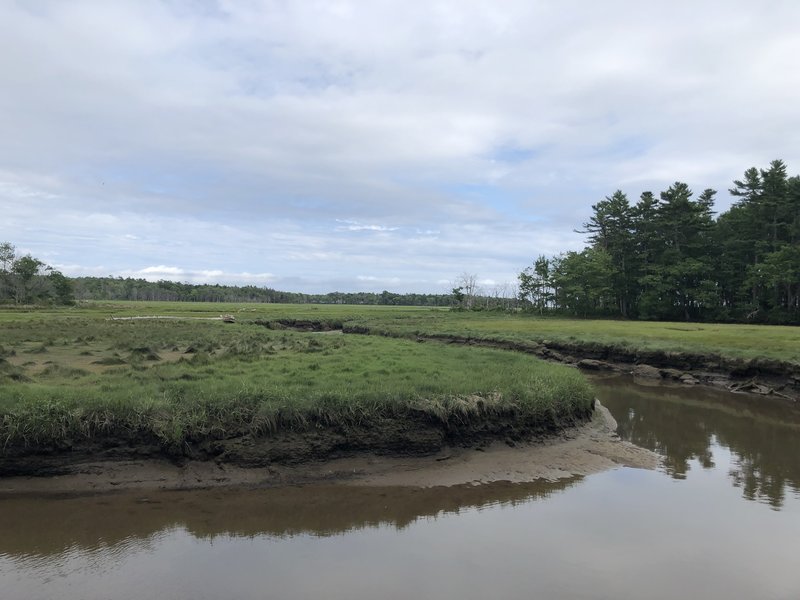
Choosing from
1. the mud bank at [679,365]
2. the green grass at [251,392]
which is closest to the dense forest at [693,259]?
the mud bank at [679,365]

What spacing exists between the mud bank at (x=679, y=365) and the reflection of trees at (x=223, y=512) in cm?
1855

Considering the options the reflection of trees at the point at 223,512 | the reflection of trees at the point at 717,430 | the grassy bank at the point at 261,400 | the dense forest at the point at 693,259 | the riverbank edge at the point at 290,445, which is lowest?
the reflection of trees at the point at 223,512

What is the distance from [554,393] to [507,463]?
3317 mm

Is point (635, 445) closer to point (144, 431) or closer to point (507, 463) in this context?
point (507, 463)

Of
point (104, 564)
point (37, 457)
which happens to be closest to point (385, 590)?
point (104, 564)

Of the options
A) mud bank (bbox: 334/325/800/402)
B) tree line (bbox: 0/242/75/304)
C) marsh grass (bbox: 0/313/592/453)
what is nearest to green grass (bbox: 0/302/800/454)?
marsh grass (bbox: 0/313/592/453)

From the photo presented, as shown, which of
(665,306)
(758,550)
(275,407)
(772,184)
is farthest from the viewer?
(665,306)

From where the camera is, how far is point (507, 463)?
462 inches

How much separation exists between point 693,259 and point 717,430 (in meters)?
52.2

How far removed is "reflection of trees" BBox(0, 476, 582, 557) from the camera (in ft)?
25.9

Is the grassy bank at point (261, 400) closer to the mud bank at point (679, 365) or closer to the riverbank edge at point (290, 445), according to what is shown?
the riverbank edge at point (290, 445)

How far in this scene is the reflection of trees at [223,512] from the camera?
7898 millimetres

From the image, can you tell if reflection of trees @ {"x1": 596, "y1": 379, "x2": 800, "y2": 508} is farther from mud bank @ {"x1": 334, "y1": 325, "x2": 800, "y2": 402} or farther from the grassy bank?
the grassy bank

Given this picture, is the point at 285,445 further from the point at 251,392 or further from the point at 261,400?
the point at 251,392
